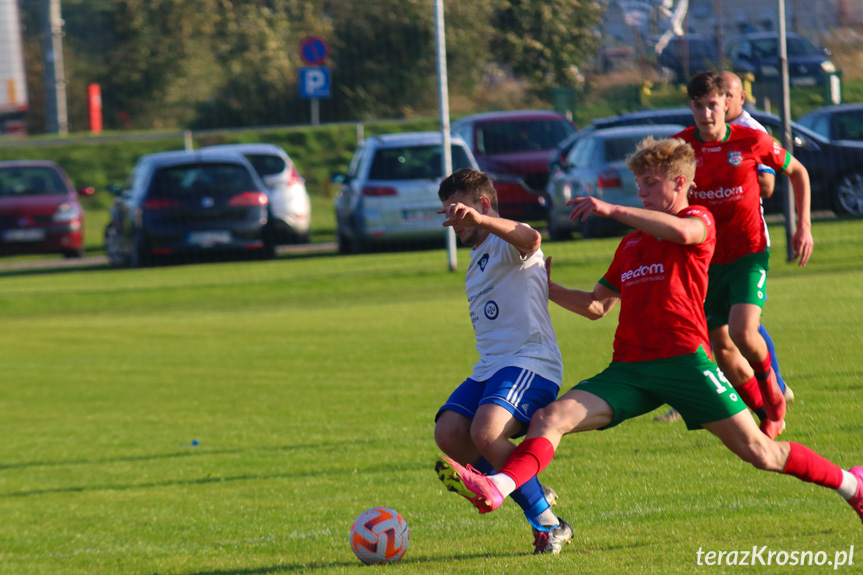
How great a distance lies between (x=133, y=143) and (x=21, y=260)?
7635mm

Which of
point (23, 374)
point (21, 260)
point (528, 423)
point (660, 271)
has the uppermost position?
point (660, 271)

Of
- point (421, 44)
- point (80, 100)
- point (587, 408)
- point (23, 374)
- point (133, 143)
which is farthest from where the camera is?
point (80, 100)

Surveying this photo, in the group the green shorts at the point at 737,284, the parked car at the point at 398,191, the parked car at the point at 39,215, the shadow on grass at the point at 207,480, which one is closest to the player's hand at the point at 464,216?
the green shorts at the point at 737,284

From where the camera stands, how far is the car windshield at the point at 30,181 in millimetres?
23344

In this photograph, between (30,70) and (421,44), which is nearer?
(421,44)

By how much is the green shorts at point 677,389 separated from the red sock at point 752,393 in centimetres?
205

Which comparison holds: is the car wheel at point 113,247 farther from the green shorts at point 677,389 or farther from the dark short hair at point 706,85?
the green shorts at point 677,389

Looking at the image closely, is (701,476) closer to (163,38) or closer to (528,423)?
(528,423)

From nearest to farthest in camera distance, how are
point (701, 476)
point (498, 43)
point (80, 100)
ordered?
point (701, 476) < point (498, 43) < point (80, 100)

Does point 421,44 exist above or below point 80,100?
above

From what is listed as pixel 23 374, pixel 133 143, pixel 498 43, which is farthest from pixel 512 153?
pixel 133 143

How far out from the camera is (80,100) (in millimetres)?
51594

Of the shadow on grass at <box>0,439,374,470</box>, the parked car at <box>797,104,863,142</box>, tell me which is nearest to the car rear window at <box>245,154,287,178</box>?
the parked car at <box>797,104,863,142</box>

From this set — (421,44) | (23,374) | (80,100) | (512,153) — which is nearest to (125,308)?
(23,374)
